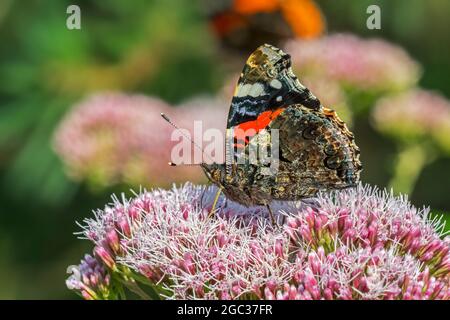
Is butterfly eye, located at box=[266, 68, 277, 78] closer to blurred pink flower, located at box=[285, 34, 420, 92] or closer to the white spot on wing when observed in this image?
the white spot on wing

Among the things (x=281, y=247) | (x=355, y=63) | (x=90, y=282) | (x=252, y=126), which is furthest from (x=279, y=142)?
(x=355, y=63)

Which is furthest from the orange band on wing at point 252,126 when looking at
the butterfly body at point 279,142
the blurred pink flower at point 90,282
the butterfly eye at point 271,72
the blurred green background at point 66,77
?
the blurred green background at point 66,77

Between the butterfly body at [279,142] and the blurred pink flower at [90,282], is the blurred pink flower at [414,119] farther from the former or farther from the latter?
the blurred pink flower at [90,282]

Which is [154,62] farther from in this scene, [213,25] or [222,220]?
[222,220]

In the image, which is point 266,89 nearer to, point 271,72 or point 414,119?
point 271,72

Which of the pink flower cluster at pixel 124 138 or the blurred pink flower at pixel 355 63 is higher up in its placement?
the blurred pink flower at pixel 355 63

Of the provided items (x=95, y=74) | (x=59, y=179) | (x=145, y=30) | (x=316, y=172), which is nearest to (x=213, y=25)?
(x=145, y=30)
